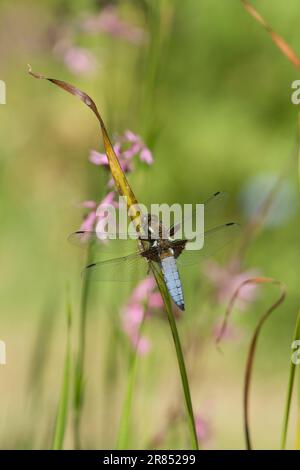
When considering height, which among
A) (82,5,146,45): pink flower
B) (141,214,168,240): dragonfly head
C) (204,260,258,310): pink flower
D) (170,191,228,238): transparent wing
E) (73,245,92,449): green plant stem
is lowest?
(73,245,92,449): green plant stem

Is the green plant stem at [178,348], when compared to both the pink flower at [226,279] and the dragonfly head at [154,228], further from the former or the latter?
the pink flower at [226,279]

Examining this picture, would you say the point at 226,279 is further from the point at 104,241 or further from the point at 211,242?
the point at 104,241

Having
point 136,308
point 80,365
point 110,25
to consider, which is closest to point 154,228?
point 80,365

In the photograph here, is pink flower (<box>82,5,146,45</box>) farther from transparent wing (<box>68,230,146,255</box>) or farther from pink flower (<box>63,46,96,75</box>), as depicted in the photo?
transparent wing (<box>68,230,146,255</box>)

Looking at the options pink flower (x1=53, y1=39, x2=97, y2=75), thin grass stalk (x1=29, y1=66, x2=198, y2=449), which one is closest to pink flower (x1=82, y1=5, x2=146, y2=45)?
pink flower (x1=53, y1=39, x2=97, y2=75)

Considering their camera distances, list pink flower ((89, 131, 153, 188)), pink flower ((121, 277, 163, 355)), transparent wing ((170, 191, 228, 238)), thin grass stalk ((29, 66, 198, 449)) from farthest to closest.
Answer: pink flower ((121, 277, 163, 355)) → transparent wing ((170, 191, 228, 238)) → pink flower ((89, 131, 153, 188)) → thin grass stalk ((29, 66, 198, 449))

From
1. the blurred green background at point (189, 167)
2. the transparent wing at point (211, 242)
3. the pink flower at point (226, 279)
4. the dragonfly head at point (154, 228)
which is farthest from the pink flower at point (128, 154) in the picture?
the blurred green background at point (189, 167)
